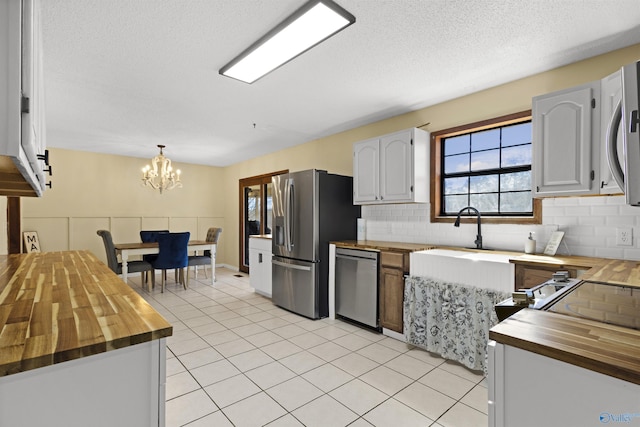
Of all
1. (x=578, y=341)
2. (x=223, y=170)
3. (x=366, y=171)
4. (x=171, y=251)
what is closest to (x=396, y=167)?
(x=366, y=171)

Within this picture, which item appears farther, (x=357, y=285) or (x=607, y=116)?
(x=357, y=285)

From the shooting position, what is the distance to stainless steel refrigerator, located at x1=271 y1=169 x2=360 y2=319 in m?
3.65

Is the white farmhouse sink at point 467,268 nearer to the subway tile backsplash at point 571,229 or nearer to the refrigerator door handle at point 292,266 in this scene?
the subway tile backsplash at point 571,229

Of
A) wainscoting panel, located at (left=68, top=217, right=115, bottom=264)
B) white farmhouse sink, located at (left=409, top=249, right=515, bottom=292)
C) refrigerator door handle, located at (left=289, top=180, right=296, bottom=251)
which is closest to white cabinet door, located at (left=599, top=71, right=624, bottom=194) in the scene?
white farmhouse sink, located at (left=409, top=249, right=515, bottom=292)

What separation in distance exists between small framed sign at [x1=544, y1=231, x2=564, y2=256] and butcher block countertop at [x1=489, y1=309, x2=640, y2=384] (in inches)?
69.1

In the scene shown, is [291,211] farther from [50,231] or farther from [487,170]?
[50,231]

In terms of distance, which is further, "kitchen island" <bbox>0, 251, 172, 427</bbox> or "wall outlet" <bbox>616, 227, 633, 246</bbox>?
"wall outlet" <bbox>616, 227, 633, 246</bbox>

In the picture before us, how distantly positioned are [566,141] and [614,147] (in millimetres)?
1494

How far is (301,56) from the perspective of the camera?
2375 millimetres

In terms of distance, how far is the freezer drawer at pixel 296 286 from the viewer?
144 inches

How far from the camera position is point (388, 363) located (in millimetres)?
2541

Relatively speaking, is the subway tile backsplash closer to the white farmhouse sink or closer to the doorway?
the white farmhouse sink

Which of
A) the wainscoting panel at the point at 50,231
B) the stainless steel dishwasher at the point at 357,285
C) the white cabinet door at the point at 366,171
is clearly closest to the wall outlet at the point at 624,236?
the stainless steel dishwasher at the point at 357,285

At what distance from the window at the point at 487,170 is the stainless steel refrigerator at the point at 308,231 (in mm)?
1118
